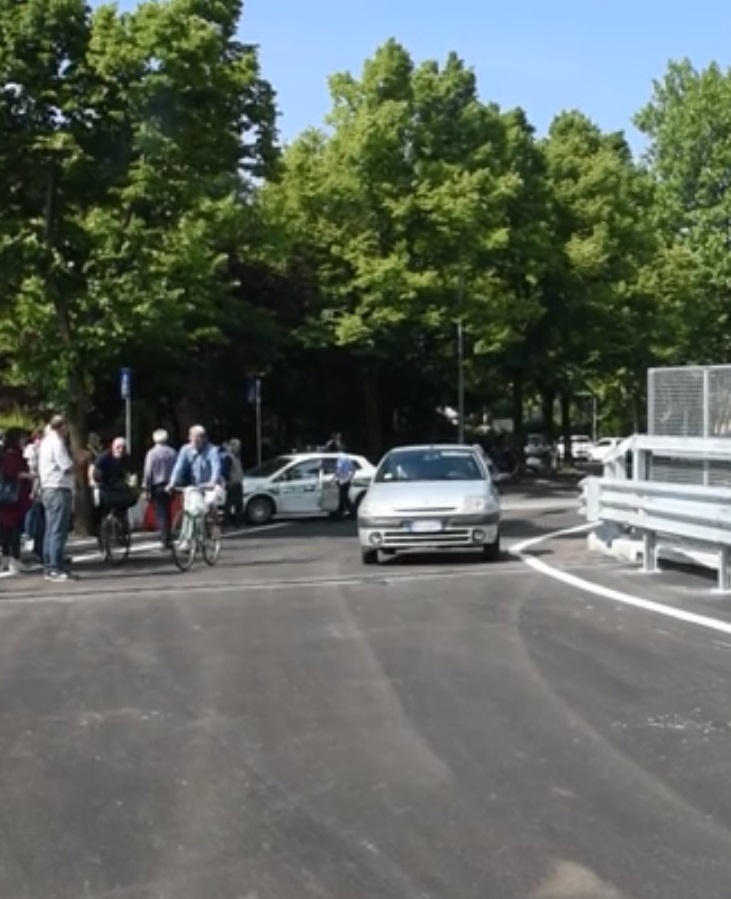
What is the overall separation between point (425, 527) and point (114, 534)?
423cm

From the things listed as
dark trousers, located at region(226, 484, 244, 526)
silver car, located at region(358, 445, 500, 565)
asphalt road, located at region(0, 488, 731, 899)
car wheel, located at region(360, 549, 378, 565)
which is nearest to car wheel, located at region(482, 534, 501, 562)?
silver car, located at region(358, 445, 500, 565)

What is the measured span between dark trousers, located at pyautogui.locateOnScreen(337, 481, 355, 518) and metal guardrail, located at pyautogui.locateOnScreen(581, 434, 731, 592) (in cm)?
1354

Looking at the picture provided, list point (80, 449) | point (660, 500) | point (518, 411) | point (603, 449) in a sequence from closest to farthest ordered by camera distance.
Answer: point (660, 500), point (80, 449), point (603, 449), point (518, 411)

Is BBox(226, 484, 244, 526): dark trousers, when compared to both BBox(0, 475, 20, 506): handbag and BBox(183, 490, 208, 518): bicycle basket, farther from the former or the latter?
BBox(0, 475, 20, 506): handbag

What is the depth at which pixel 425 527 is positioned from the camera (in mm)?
20328

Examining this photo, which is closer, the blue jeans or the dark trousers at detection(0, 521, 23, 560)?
the blue jeans

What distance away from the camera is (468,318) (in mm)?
52281

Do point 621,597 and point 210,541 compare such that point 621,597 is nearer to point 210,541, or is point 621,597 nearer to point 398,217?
point 210,541

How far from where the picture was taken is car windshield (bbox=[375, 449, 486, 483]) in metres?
21.8

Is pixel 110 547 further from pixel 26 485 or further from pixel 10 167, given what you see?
pixel 10 167

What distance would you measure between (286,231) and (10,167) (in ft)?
80.8

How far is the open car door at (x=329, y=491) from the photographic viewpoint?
34.8m

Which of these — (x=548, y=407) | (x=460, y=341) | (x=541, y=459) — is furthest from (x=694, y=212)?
(x=460, y=341)

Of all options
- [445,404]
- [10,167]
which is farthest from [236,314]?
[10,167]
